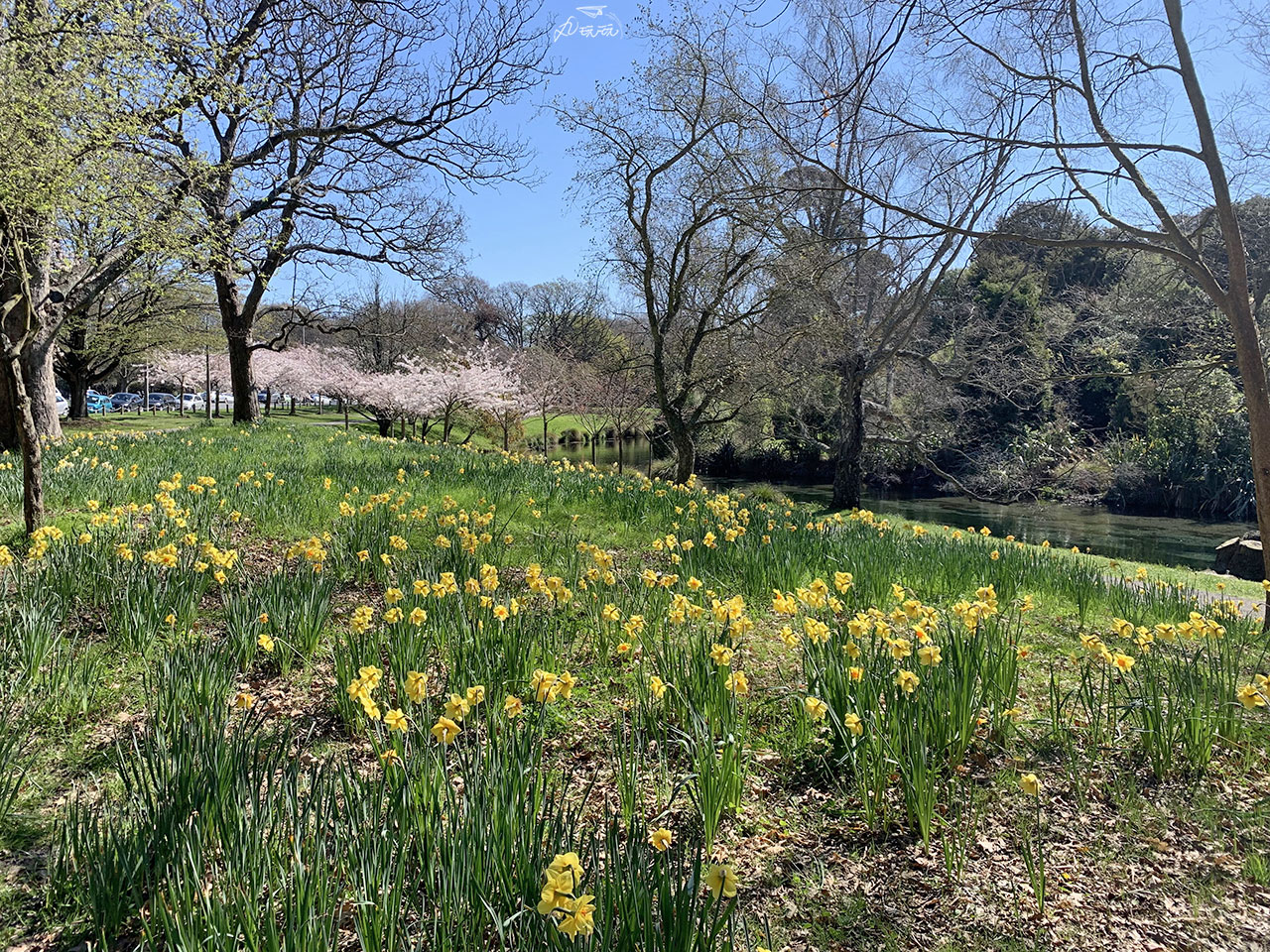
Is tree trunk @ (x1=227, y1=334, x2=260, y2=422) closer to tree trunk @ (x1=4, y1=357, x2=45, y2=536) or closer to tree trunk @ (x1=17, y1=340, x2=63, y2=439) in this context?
tree trunk @ (x1=17, y1=340, x2=63, y2=439)

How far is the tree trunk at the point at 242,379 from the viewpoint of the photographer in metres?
15.0

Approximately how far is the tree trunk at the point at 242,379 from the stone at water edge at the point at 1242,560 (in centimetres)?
1913

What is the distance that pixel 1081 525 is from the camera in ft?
61.4

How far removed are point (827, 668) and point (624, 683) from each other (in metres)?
1.03

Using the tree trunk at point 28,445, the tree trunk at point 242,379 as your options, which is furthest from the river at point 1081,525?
the tree trunk at point 242,379

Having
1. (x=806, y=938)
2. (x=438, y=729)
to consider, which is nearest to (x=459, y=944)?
(x=438, y=729)

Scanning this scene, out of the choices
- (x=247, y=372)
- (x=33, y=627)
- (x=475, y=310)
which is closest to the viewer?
(x=33, y=627)

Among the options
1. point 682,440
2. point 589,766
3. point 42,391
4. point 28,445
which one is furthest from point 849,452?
point 42,391

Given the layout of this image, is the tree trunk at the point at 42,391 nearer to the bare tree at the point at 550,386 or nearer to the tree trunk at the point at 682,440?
the tree trunk at the point at 682,440

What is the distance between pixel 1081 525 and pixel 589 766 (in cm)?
2028

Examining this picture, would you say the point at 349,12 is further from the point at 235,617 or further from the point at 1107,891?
the point at 1107,891

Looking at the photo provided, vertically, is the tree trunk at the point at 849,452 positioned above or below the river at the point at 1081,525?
above

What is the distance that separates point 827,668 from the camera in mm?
2629

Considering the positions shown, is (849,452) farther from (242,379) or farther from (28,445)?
(28,445)
